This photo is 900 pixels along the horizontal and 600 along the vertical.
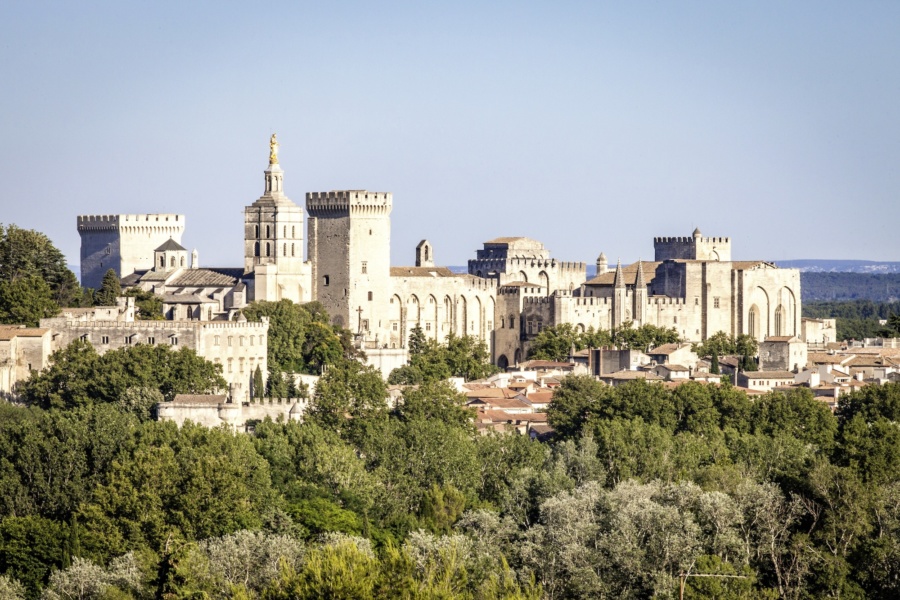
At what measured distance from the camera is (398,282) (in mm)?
101750

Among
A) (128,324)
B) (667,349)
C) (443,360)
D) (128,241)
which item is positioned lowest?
(443,360)

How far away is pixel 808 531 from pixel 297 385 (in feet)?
106

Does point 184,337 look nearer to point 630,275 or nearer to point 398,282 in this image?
point 398,282

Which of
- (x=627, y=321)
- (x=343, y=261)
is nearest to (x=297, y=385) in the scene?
(x=343, y=261)

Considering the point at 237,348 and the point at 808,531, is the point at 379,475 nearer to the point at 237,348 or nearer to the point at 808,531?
the point at 808,531

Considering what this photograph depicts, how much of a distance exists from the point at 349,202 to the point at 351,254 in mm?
2455

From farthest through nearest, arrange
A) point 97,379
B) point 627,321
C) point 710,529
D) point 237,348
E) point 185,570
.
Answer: point 627,321
point 237,348
point 97,379
point 710,529
point 185,570

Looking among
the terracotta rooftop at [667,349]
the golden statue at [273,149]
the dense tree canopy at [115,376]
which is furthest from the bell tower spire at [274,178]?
the dense tree canopy at [115,376]

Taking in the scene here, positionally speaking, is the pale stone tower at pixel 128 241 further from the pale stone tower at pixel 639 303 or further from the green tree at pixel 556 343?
the pale stone tower at pixel 639 303

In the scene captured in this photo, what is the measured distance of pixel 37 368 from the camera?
75.0m

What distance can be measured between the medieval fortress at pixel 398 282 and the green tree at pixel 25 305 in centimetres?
666

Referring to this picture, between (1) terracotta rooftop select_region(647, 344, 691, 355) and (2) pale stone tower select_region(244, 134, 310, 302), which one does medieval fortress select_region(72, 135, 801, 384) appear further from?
(1) terracotta rooftop select_region(647, 344, 691, 355)

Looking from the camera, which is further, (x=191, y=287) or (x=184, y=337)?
(x=191, y=287)

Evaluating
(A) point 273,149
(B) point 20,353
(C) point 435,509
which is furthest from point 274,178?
(C) point 435,509
